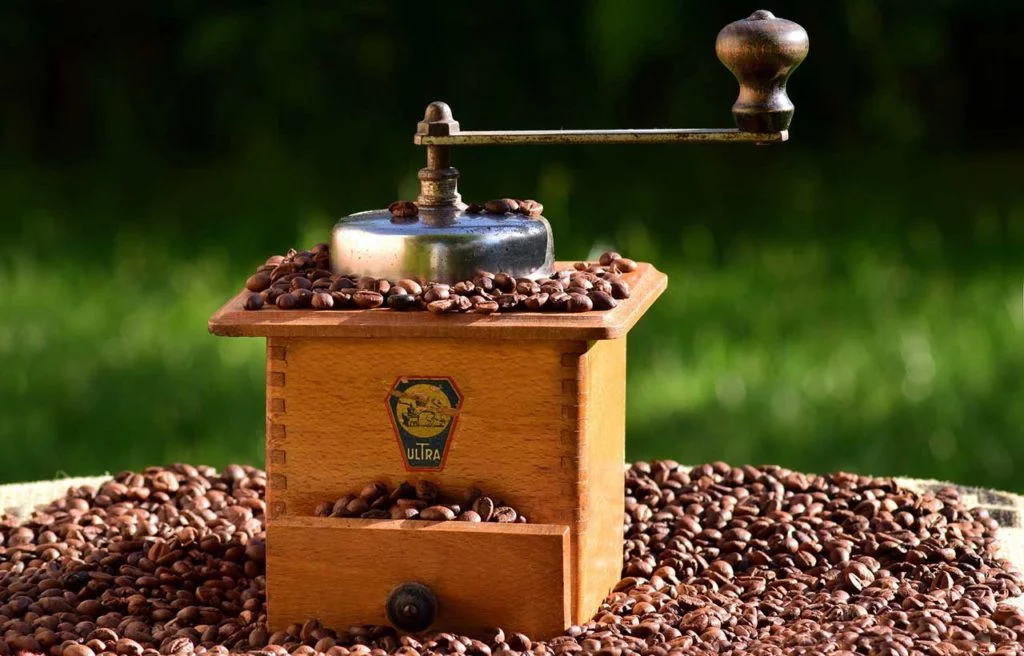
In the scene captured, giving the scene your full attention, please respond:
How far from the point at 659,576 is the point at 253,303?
0.76m

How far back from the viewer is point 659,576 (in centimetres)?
261

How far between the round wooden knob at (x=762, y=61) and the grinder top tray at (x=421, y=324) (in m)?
0.32

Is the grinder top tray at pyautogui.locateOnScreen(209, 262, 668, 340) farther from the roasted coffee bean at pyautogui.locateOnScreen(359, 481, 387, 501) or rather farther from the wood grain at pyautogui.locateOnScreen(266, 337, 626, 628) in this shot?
the roasted coffee bean at pyautogui.locateOnScreen(359, 481, 387, 501)

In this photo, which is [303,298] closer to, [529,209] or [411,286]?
[411,286]

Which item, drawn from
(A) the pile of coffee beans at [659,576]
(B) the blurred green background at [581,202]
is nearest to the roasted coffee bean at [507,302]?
(A) the pile of coffee beans at [659,576]

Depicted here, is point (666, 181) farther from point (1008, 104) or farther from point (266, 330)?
point (266, 330)

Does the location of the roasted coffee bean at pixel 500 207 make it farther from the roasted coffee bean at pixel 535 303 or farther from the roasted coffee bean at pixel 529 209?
the roasted coffee bean at pixel 535 303

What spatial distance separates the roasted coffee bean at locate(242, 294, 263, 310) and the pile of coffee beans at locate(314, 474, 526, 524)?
29cm

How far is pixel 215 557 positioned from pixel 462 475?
0.54 m

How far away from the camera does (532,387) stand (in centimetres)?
228

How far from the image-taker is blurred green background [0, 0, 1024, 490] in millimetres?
4531

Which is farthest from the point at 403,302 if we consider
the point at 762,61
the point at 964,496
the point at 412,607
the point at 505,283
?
the point at 964,496

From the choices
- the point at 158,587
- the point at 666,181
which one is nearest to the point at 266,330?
the point at 158,587

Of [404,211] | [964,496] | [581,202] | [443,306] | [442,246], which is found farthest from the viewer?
[581,202]
